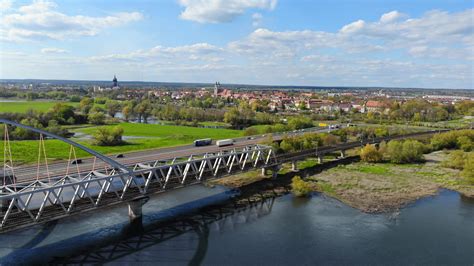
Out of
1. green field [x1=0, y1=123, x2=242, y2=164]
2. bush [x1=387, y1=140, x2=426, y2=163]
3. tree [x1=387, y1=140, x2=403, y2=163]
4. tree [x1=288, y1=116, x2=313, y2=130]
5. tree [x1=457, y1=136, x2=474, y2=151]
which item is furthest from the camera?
tree [x1=288, y1=116, x2=313, y2=130]

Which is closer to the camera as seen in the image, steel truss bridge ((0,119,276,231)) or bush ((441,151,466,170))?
steel truss bridge ((0,119,276,231))

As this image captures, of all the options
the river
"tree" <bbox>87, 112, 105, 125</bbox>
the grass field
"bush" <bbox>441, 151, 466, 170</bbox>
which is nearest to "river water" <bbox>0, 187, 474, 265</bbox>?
the river

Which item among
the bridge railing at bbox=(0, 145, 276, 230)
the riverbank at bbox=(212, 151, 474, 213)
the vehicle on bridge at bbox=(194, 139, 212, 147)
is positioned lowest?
the riverbank at bbox=(212, 151, 474, 213)

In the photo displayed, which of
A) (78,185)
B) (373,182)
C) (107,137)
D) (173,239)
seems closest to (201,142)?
(107,137)

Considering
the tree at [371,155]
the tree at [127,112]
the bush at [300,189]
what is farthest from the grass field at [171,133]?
the bush at [300,189]

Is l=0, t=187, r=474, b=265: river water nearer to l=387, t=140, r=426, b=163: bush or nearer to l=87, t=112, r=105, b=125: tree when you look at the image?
l=387, t=140, r=426, b=163: bush

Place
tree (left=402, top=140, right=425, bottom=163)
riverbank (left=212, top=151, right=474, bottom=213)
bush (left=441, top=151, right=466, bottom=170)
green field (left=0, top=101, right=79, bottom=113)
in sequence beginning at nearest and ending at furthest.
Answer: riverbank (left=212, top=151, right=474, bottom=213)
bush (left=441, top=151, right=466, bottom=170)
tree (left=402, top=140, right=425, bottom=163)
green field (left=0, top=101, right=79, bottom=113)

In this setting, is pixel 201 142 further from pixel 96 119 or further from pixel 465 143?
pixel 465 143
